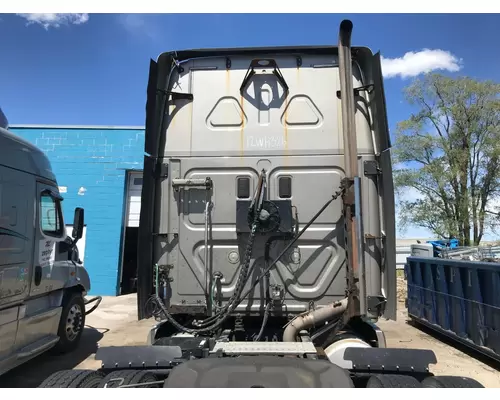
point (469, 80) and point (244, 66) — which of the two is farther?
point (469, 80)

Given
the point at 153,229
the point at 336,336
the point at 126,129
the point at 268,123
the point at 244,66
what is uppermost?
the point at 126,129

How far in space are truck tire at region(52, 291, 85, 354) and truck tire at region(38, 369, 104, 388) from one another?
12.9 ft

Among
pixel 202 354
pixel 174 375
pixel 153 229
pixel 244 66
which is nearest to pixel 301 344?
pixel 202 354

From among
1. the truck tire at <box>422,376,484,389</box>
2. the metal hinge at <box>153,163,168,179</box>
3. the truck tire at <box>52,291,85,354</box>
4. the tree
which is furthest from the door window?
the tree

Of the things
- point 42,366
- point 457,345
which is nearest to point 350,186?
point 42,366

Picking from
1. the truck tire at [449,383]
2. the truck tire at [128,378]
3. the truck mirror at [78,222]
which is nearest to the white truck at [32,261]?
the truck mirror at [78,222]

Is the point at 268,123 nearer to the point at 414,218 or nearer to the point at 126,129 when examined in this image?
the point at 126,129

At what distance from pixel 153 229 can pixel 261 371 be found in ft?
6.91

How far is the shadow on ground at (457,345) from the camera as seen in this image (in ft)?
20.1

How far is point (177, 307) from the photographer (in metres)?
3.82

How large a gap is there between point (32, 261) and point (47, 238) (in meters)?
0.53

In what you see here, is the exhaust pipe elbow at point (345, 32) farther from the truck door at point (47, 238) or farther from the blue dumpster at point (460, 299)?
the truck door at point (47, 238)

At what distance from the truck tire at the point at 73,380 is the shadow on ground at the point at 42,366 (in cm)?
304

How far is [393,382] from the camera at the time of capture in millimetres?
2492
